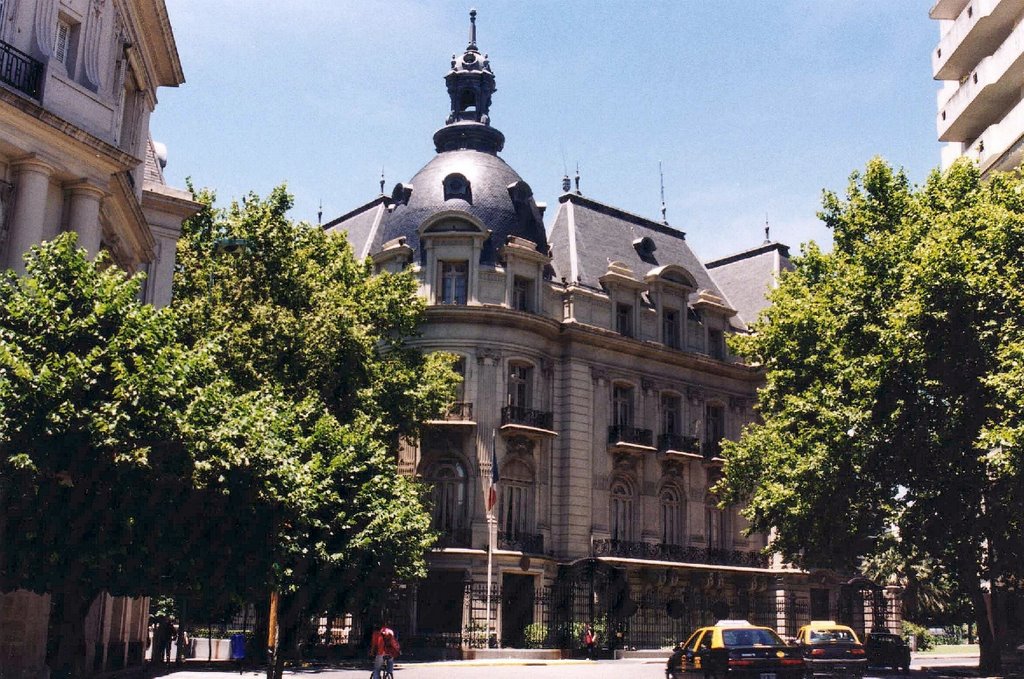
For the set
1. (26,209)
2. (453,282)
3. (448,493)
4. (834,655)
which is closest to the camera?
(26,209)

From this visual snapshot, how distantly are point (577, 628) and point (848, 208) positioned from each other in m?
18.9

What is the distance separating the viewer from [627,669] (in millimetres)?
35094

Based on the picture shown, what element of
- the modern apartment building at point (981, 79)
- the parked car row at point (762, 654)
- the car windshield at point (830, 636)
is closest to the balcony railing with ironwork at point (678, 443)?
the modern apartment building at point (981, 79)

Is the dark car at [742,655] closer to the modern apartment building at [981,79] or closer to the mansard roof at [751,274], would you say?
the modern apartment building at [981,79]

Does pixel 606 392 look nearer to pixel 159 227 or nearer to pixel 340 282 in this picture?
pixel 340 282

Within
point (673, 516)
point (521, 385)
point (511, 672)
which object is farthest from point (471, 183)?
point (511, 672)

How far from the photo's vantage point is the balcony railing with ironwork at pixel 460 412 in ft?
148

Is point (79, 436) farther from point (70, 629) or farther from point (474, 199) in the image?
point (474, 199)

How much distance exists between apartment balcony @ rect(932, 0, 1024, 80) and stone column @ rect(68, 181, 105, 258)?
35242 millimetres

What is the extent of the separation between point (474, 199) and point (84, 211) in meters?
27.7

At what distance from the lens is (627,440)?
49.5 m

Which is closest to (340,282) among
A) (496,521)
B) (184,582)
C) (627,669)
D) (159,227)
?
(159,227)

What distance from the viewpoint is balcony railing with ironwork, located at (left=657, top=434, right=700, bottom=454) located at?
169 ft

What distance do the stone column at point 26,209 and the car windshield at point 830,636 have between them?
20.6m
